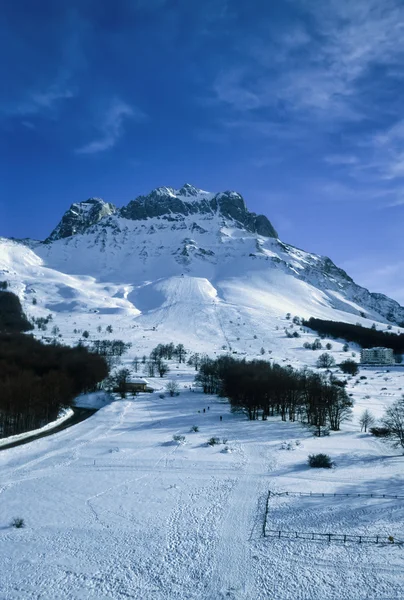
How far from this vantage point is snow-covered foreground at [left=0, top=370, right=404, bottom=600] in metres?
19.8

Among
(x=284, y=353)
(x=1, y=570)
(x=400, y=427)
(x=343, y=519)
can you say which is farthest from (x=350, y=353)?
(x=1, y=570)

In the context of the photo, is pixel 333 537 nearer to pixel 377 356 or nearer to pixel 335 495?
pixel 335 495

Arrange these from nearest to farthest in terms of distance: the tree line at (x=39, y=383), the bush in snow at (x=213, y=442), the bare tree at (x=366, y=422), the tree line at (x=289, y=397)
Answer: the bush in snow at (x=213, y=442), the bare tree at (x=366, y=422), the tree line at (x=289, y=397), the tree line at (x=39, y=383)

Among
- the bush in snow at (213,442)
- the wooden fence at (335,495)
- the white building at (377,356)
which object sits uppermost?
the white building at (377,356)

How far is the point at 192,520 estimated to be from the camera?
27047mm

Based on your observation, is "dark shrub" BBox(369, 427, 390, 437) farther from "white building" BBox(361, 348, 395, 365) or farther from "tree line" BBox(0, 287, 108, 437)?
"white building" BBox(361, 348, 395, 365)

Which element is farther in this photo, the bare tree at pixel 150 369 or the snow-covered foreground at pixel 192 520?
the bare tree at pixel 150 369

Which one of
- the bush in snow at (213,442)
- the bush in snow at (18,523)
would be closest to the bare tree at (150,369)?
the bush in snow at (213,442)

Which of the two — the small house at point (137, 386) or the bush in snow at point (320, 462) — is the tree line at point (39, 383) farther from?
the bush in snow at point (320, 462)

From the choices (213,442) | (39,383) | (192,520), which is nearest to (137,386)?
(39,383)

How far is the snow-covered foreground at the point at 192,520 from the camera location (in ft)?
65.0

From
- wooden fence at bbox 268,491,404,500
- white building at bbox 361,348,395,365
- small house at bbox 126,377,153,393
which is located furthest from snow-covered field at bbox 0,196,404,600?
white building at bbox 361,348,395,365

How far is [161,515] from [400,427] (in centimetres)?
2904

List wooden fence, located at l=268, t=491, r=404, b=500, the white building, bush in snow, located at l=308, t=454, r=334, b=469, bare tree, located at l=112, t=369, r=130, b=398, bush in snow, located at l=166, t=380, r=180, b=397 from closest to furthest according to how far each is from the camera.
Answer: wooden fence, located at l=268, t=491, r=404, b=500 → bush in snow, located at l=308, t=454, r=334, b=469 → bush in snow, located at l=166, t=380, r=180, b=397 → bare tree, located at l=112, t=369, r=130, b=398 → the white building
